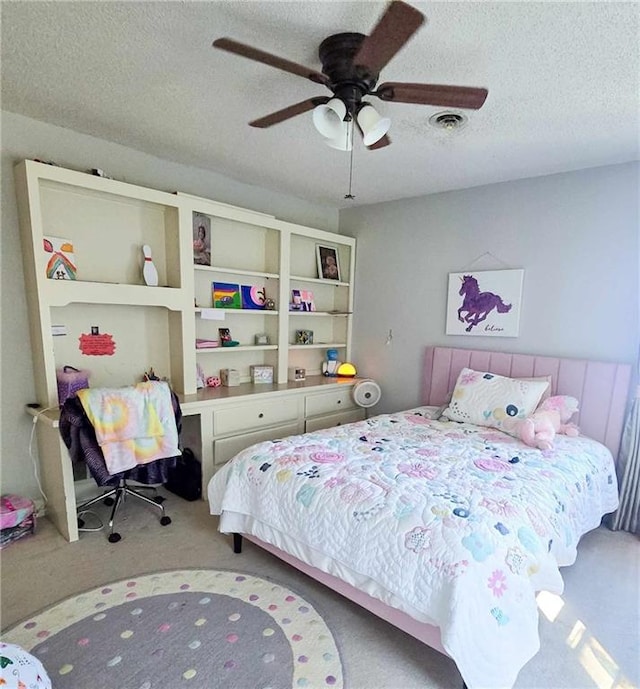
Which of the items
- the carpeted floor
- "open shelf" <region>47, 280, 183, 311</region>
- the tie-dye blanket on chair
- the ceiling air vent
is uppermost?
the ceiling air vent

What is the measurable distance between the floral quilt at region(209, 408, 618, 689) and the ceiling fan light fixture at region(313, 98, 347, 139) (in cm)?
154

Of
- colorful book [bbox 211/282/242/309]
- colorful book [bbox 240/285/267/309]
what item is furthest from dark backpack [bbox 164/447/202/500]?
colorful book [bbox 240/285/267/309]

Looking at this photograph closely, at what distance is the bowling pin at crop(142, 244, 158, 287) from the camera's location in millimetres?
2805

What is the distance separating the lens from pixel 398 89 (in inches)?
60.1

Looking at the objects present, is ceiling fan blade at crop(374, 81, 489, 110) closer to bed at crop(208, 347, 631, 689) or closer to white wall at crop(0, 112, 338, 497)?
bed at crop(208, 347, 631, 689)

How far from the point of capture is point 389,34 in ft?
4.09

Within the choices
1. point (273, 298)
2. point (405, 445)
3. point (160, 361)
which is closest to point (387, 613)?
point (405, 445)

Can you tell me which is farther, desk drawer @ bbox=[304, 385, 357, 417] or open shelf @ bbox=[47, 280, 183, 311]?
desk drawer @ bbox=[304, 385, 357, 417]

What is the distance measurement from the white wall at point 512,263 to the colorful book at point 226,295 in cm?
131

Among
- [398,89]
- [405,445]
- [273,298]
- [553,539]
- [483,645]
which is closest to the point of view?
[483,645]

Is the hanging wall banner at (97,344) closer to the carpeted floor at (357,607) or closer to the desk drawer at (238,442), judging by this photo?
the desk drawer at (238,442)

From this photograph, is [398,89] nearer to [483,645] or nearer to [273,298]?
[483,645]

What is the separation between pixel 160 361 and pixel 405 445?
1.93m

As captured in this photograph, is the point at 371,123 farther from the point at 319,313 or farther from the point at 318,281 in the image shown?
the point at 319,313
